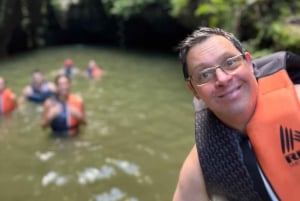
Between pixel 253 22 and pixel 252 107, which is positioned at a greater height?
pixel 252 107

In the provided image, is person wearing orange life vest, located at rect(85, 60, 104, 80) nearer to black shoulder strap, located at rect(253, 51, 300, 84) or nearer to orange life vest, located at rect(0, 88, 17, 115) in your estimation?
orange life vest, located at rect(0, 88, 17, 115)

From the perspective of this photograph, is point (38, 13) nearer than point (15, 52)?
No

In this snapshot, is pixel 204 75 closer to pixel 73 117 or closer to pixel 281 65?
pixel 281 65

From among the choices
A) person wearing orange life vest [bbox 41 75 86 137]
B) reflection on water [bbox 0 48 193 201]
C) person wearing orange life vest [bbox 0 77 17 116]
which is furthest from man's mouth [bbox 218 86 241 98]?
person wearing orange life vest [bbox 0 77 17 116]

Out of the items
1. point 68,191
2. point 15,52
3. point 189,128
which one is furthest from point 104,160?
point 15,52

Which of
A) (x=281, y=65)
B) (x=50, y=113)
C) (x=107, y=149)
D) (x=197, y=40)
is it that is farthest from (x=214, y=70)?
(x=50, y=113)

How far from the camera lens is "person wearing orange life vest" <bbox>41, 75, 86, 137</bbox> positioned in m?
9.54

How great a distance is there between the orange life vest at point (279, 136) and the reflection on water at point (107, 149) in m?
4.64

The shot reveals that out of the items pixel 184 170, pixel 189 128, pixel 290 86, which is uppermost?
pixel 290 86

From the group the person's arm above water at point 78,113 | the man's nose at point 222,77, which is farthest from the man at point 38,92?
the man's nose at point 222,77

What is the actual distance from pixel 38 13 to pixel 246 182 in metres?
27.4

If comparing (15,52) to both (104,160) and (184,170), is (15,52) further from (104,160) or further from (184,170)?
(184,170)

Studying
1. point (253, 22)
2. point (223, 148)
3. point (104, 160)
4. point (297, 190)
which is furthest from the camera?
point (253, 22)

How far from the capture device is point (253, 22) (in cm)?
955
